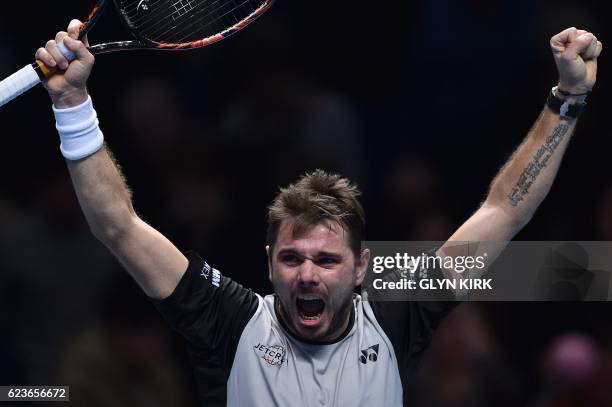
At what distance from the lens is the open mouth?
361 centimetres

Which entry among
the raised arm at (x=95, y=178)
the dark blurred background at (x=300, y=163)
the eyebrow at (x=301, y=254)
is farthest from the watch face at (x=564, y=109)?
the dark blurred background at (x=300, y=163)

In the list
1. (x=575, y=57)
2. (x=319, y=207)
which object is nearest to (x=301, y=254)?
(x=319, y=207)

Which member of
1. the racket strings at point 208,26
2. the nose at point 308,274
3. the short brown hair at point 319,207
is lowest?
the nose at point 308,274

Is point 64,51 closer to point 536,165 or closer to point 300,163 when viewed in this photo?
point 536,165

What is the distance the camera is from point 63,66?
324 cm

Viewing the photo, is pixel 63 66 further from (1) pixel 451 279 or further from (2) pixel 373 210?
(2) pixel 373 210

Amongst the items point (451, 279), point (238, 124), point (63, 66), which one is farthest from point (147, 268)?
point (238, 124)

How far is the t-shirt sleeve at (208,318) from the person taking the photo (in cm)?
Answer: 350

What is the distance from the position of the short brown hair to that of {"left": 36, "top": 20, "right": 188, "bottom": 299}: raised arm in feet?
1.37

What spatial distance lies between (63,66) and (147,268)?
2.17ft

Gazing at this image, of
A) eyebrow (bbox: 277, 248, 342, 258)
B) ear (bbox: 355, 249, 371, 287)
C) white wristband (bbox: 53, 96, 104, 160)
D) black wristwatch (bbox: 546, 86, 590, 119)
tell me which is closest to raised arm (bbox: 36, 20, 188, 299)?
white wristband (bbox: 53, 96, 104, 160)

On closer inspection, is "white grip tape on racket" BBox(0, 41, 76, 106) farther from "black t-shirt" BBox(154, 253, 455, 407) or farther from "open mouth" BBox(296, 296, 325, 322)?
"open mouth" BBox(296, 296, 325, 322)

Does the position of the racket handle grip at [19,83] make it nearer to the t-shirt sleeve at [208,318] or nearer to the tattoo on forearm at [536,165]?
the t-shirt sleeve at [208,318]

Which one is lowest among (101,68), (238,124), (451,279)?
(451,279)
